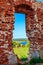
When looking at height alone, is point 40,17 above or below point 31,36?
above

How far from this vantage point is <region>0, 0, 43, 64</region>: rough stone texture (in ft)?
31.5

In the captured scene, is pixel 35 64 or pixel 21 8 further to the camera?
pixel 21 8

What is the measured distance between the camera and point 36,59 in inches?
397

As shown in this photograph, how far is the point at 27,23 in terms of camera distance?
35.6 ft

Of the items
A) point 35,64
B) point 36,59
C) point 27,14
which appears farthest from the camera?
point 27,14

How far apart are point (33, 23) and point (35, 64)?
2.12 metres

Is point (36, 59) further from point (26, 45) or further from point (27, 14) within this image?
point (26, 45)

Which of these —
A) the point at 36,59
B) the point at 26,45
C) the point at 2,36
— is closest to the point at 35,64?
the point at 36,59

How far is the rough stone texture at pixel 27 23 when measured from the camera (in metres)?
9.61

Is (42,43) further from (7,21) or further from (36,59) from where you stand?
(7,21)

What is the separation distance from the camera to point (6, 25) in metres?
9.69

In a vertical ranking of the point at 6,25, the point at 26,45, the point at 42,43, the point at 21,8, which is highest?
the point at 21,8

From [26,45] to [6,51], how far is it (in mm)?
11671

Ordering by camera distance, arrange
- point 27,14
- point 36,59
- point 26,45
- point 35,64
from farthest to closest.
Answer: point 26,45
point 27,14
point 36,59
point 35,64
